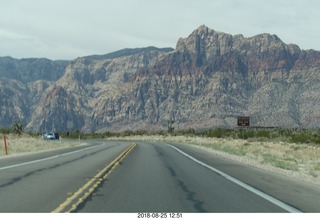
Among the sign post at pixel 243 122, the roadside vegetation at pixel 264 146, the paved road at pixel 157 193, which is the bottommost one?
the paved road at pixel 157 193

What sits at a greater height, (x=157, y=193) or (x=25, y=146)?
(x=25, y=146)

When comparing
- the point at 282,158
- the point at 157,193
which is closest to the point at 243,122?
the point at 282,158

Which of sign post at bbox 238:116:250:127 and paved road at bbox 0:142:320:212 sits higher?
sign post at bbox 238:116:250:127

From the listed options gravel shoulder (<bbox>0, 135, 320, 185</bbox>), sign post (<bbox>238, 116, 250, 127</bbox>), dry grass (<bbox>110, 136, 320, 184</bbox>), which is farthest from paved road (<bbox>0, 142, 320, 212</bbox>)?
sign post (<bbox>238, 116, 250, 127</bbox>)

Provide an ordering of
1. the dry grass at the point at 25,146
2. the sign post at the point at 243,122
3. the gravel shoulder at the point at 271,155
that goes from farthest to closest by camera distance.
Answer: the sign post at the point at 243,122, the dry grass at the point at 25,146, the gravel shoulder at the point at 271,155

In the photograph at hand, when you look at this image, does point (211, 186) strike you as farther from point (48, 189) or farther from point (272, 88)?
point (272, 88)

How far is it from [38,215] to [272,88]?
185 meters

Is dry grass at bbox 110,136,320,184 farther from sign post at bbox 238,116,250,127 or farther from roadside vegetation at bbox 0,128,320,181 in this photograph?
sign post at bbox 238,116,250,127

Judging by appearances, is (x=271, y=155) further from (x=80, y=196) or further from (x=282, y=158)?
(x=80, y=196)

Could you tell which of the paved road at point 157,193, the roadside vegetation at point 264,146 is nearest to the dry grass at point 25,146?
the roadside vegetation at point 264,146

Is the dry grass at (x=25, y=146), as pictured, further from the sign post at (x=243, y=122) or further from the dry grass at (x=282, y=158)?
the sign post at (x=243, y=122)

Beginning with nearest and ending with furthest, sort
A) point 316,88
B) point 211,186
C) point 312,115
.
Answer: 1. point 211,186
2. point 312,115
3. point 316,88

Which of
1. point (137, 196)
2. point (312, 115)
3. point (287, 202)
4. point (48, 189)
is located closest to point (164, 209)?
point (137, 196)

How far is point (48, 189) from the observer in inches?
606
